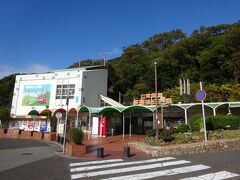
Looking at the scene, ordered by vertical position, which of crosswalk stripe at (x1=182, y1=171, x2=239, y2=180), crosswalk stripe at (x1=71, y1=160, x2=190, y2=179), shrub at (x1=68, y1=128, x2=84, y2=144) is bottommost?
crosswalk stripe at (x1=71, y1=160, x2=190, y2=179)

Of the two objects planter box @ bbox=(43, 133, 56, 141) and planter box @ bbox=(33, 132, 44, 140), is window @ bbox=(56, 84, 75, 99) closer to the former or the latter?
planter box @ bbox=(33, 132, 44, 140)

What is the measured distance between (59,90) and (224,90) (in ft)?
83.9

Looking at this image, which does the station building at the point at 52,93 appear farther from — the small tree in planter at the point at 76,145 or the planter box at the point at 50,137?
the small tree in planter at the point at 76,145

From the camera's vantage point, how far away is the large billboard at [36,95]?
34.2m

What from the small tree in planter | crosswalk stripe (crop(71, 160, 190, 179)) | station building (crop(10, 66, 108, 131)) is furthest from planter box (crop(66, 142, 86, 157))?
station building (crop(10, 66, 108, 131))

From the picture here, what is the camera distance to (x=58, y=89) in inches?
1331

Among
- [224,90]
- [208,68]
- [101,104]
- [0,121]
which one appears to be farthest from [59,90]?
[208,68]

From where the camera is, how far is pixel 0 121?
119 feet

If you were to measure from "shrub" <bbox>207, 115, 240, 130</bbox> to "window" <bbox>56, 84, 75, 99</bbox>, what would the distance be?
20234mm

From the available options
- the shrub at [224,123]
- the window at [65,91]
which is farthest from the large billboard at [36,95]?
the shrub at [224,123]

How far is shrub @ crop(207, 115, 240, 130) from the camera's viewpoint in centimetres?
1836

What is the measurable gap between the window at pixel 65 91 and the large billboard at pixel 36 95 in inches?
69.5

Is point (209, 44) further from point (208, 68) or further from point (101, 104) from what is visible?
point (101, 104)

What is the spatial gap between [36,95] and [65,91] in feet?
17.8
